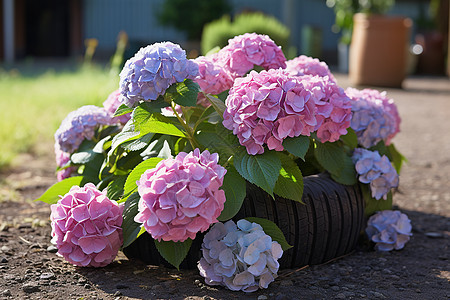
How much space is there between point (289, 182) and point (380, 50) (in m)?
7.88

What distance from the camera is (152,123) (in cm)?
199

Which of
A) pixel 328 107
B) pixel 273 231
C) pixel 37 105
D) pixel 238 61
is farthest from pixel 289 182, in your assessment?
pixel 37 105

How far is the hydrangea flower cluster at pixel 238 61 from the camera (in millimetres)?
2223

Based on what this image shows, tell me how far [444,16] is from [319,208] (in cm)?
1219

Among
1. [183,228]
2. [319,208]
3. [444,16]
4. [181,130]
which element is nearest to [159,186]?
[183,228]

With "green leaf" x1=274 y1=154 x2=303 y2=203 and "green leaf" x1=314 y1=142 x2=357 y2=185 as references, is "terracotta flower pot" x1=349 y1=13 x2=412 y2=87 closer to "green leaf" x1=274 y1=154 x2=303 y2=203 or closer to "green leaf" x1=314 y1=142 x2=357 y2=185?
"green leaf" x1=314 y1=142 x2=357 y2=185

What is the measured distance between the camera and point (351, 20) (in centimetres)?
1113

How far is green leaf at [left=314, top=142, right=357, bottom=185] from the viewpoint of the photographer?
2.24m

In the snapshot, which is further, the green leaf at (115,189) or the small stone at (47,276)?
the green leaf at (115,189)

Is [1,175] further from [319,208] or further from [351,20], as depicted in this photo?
[351,20]

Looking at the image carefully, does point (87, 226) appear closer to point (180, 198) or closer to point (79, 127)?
point (180, 198)

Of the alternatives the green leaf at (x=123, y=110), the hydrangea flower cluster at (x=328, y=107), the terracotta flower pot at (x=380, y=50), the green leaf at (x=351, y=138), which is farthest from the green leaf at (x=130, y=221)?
the terracotta flower pot at (x=380, y=50)

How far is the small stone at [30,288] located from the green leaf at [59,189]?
477mm

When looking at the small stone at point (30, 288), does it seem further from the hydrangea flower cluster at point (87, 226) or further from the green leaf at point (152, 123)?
the green leaf at point (152, 123)
